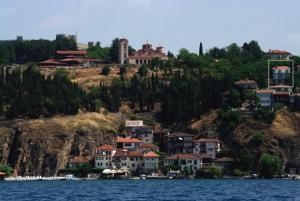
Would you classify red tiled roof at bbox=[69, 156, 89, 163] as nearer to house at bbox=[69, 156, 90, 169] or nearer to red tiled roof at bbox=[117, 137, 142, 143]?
house at bbox=[69, 156, 90, 169]

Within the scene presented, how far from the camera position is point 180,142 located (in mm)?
183875

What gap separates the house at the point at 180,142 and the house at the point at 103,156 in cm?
1085

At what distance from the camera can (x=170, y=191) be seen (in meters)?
124

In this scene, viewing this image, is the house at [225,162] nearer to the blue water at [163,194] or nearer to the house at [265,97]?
the house at [265,97]

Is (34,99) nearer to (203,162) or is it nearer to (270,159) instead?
(203,162)

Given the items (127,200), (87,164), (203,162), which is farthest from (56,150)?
(127,200)

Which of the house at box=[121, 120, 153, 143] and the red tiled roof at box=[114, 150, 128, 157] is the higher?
the house at box=[121, 120, 153, 143]

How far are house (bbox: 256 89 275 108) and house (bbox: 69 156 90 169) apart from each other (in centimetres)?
3159

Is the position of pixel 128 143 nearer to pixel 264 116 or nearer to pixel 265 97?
pixel 264 116

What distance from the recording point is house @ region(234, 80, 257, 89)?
633ft

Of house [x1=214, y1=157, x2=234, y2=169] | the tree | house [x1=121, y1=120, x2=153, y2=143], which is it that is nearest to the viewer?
the tree

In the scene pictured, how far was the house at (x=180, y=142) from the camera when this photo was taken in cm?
18325

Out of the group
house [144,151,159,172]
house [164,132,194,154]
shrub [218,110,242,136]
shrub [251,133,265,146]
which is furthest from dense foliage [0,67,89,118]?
shrub [251,133,265,146]

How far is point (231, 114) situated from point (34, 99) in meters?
32.0
